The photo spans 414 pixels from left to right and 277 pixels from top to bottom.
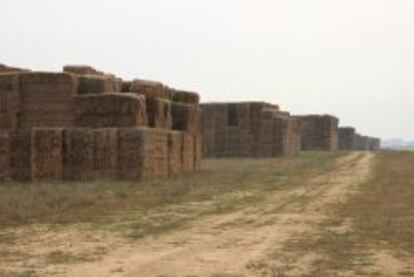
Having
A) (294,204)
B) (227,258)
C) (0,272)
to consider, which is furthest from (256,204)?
(0,272)

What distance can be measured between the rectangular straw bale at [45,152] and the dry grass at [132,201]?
4.62 ft

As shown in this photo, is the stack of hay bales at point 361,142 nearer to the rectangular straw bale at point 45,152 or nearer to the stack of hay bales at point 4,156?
the rectangular straw bale at point 45,152

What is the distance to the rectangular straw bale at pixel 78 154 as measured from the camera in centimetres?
2538

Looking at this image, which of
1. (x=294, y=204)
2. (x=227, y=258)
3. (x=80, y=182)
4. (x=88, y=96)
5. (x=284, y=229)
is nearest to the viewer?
(x=227, y=258)

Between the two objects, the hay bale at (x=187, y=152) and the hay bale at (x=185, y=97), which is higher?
the hay bale at (x=185, y=97)

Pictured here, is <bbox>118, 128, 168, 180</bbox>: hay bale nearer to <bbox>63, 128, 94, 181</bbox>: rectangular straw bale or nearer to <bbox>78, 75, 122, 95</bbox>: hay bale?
<bbox>63, 128, 94, 181</bbox>: rectangular straw bale

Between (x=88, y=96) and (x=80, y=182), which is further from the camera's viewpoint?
(x=88, y=96)

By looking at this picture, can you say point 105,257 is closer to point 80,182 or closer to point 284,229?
point 284,229

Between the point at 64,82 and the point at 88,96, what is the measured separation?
3.19 ft

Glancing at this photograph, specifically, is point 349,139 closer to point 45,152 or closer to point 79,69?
point 79,69

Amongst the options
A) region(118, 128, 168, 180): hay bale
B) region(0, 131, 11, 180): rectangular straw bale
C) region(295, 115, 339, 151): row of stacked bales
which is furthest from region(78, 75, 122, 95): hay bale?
region(295, 115, 339, 151): row of stacked bales

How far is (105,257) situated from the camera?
11.1m

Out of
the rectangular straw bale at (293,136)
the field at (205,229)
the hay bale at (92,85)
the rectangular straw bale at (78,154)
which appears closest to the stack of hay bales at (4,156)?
the field at (205,229)

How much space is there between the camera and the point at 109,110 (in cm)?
2661
